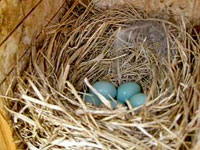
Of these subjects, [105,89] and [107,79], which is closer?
[105,89]

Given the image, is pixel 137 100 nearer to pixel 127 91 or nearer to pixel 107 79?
pixel 127 91

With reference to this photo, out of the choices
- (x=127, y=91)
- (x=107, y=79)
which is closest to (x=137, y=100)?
(x=127, y=91)

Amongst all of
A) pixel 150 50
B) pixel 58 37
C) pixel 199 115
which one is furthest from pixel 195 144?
pixel 58 37

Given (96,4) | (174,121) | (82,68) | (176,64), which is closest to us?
(174,121)

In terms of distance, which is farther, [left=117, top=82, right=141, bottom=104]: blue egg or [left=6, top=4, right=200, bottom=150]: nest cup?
[left=117, top=82, right=141, bottom=104]: blue egg

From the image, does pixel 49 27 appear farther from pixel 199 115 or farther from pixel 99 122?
pixel 199 115
